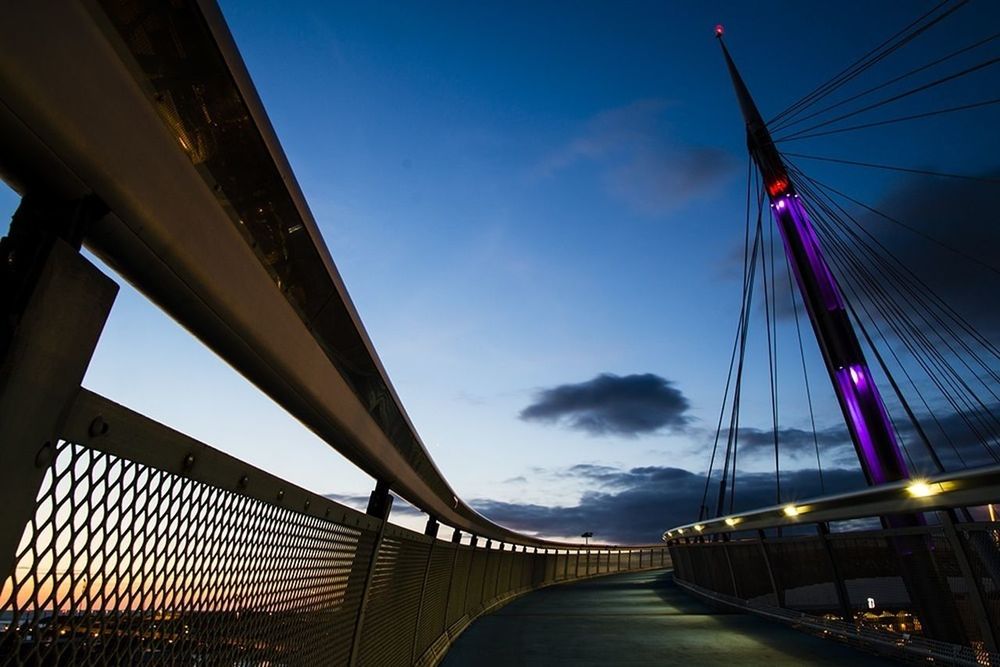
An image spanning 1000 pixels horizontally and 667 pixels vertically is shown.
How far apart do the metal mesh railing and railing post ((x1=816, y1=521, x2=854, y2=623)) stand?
6418 mm

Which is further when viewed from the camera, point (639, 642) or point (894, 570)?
point (639, 642)

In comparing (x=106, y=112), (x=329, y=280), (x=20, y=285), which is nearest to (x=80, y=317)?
(x=20, y=285)

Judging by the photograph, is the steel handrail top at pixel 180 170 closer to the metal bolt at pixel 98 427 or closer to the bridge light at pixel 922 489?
the metal bolt at pixel 98 427

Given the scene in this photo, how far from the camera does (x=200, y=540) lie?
1500mm

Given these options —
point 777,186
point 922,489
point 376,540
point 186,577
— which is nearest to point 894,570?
point 922,489

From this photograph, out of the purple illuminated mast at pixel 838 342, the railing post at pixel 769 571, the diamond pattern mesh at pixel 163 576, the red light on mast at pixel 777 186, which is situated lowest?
the diamond pattern mesh at pixel 163 576

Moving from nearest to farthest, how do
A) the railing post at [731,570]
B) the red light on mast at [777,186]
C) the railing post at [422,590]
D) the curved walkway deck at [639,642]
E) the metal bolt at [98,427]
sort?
the metal bolt at [98,427] < the railing post at [422,590] < the curved walkway deck at [639,642] < the railing post at [731,570] < the red light on mast at [777,186]

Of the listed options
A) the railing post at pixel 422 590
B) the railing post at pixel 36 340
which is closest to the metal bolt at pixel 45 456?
the railing post at pixel 36 340

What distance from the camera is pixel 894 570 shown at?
20.5ft

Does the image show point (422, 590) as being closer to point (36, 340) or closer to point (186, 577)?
point (186, 577)

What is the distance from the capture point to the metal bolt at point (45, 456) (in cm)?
92

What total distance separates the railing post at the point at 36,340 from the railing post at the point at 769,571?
10.3 metres

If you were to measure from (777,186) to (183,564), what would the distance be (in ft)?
76.0

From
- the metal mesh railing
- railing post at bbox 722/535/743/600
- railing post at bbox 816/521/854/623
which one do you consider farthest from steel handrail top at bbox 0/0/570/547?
railing post at bbox 722/535/743/600
